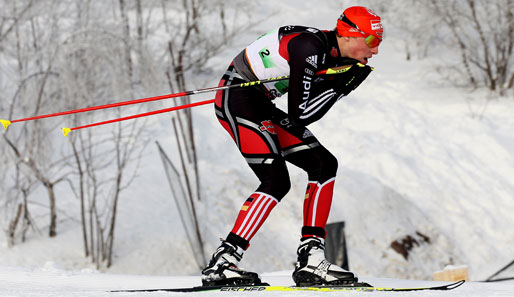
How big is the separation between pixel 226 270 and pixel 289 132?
66 cm

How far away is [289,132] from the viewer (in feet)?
9.96

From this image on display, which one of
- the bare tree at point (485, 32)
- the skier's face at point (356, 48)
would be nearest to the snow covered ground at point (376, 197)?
the bare tree at point (485, 32)

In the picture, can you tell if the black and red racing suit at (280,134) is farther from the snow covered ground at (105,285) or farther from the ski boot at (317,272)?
the snow covered ground at (105,285)

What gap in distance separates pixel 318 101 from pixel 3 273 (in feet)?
7.70

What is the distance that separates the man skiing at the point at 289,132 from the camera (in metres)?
2.90

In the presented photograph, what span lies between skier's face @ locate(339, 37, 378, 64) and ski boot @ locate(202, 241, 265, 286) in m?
0.97

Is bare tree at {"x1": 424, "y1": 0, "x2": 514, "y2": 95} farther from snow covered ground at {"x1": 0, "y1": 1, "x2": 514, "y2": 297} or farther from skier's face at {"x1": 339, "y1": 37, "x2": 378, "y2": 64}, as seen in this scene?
skier's face at {"x1": 339, "y1": 37, "x2": 378, "y2": 64}

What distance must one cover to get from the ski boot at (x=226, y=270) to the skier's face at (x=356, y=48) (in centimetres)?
97

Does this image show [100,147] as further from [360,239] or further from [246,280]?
[246,280]

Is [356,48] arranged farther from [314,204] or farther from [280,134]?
[314,204]

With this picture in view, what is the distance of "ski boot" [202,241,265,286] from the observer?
9.68 feet

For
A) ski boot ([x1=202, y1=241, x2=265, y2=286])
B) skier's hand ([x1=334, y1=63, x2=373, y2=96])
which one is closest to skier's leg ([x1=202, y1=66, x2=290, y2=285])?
ski boot ([x1=202, y1=241, x2=265, y2=286])

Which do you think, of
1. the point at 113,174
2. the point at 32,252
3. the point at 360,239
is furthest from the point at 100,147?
the point at 360,239

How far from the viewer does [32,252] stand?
7.54 meters
